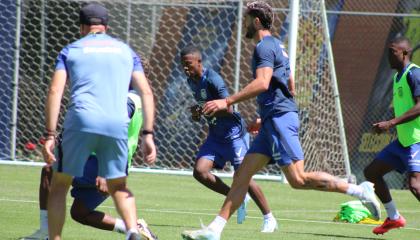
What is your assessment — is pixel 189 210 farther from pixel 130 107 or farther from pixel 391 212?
pixel 130 107

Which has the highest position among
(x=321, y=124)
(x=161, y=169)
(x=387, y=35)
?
(x=387, y=35)

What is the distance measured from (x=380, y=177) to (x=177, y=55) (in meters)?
8.89

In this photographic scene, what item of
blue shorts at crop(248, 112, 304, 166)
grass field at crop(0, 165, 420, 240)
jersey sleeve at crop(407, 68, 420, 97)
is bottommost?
grass field at crop(0, 165, 420, 240)

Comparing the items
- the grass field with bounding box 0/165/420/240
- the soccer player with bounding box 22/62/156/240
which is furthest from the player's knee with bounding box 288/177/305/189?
the soccer player with bounding box 22/62/156/240

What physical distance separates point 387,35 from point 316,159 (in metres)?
2.89

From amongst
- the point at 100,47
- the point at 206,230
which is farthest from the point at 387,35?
the point at 100,47

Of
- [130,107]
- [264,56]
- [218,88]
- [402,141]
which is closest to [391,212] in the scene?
[402,141]

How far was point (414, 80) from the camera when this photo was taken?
11.1 meters

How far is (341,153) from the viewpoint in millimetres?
18266

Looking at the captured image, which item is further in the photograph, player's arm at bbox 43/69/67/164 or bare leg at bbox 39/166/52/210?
bare leg at bbox 39/166/52/210

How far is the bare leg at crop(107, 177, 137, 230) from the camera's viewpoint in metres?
7.69

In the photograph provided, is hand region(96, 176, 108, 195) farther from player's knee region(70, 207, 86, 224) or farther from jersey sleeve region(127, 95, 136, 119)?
jersey sleeve region(127, 95, 136, 119)

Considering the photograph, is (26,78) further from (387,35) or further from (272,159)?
(272,159)

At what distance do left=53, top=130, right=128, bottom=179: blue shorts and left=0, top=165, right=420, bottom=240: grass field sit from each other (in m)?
1.95
